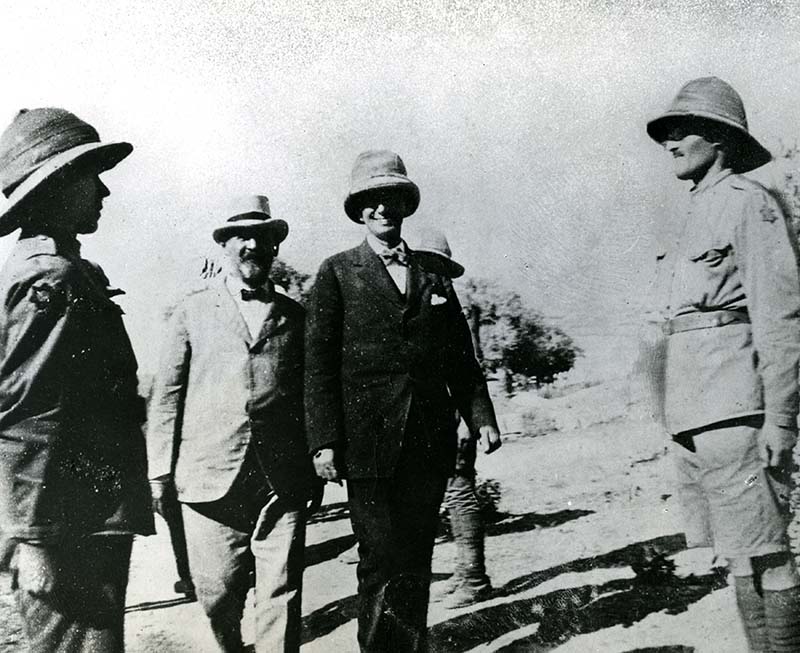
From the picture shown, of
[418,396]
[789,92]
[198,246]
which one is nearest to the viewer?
[418,396]

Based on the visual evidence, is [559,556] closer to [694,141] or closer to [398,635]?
[398,635]

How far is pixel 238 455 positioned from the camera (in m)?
3.56

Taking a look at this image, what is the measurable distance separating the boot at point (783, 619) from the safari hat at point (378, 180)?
2.28 metres

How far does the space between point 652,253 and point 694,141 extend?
0.54m

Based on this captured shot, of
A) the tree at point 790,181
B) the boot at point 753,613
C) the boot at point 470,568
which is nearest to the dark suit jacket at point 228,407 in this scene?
the boot at point 470,568

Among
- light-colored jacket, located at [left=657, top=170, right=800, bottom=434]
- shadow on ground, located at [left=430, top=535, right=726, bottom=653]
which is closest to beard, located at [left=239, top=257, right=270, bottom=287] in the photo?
shadow on ground, located at [left=430, top=535, right=726, bottom=653]

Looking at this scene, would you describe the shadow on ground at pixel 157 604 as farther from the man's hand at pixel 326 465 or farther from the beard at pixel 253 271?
the beard at pixel 253 271

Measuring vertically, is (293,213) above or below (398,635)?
above

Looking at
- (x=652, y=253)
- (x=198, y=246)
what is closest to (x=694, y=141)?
(x=652, y=253)

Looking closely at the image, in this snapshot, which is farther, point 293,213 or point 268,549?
point 293,213

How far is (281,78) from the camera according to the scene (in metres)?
3.90

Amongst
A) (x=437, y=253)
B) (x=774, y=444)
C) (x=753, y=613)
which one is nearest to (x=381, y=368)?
(x=437, y=253)

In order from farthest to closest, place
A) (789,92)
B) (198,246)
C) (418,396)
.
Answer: (789,92) < (198,246) < (418,396)

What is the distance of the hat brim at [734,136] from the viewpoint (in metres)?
3.84
